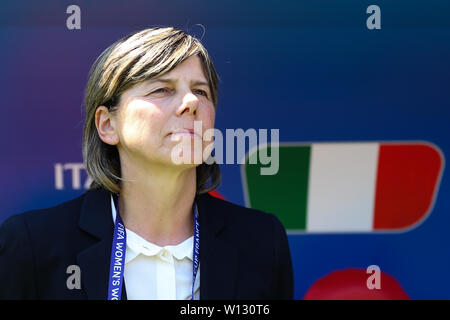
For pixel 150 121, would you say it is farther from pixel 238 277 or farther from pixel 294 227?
pixel 294 227

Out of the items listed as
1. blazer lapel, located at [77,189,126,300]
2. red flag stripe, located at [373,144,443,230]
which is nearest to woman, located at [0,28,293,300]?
blazer lapel, located at [77,189,126,300]

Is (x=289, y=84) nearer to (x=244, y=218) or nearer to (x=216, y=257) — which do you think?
(x=244, y=218)

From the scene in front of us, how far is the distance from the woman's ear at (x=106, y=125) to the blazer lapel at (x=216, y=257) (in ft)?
1.09

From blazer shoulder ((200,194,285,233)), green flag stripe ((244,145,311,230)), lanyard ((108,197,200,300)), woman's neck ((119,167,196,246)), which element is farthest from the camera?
green flag stripe ((244,145,311,230))

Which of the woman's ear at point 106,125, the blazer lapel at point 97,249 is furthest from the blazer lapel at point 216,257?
the woman's ear at point 106,125

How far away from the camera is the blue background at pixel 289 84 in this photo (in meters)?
2.32

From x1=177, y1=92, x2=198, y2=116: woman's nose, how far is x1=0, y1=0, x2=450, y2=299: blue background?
3.16ft

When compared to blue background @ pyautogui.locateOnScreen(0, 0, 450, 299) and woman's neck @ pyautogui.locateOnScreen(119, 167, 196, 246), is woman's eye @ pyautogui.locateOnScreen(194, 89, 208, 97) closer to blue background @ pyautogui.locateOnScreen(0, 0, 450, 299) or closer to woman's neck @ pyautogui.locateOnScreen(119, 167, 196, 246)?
woman's neck @ pyautogui.locateOnScreen(119, 167, 196, 246)

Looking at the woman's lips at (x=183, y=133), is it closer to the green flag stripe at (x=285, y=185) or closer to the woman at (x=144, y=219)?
the woman at (x=144, y=219)

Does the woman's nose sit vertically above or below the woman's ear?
above

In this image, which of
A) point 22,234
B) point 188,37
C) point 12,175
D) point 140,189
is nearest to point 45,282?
point 22,234

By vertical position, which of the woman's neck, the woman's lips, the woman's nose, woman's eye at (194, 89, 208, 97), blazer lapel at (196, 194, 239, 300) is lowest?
blazer lapel at (196, 194, 239, 300)

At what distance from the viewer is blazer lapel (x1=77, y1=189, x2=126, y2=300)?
1413 millimetres

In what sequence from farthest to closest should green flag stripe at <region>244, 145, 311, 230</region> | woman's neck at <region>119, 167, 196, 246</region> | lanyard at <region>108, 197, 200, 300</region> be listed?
green flag stripe at <region>244, 145, 311, 230</region> < woman's neck at <region>119, 167, 196, 246</region> < lanyard at <region>108, 197, 200, 300</region>
